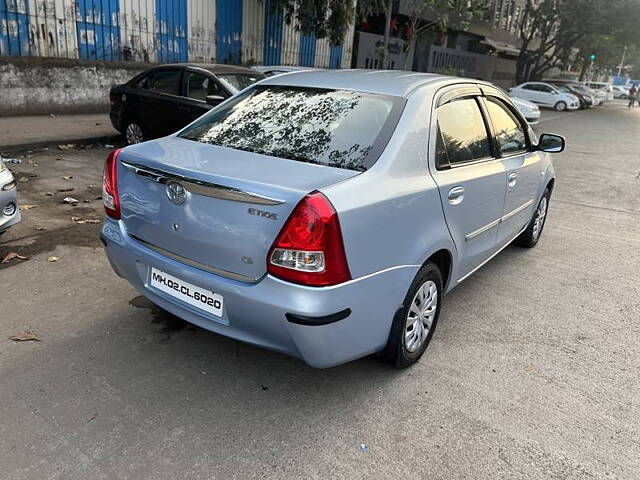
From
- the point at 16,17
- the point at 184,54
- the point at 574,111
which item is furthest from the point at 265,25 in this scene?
the point at 574,111

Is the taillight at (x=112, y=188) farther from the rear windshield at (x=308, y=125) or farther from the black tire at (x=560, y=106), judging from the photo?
the black tire at (x=560, y=106)

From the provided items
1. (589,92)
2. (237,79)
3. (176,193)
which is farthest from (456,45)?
(176,193)

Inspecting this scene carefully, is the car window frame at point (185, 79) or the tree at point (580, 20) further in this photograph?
the tree at point (580, 20)

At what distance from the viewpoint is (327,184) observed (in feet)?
8.27

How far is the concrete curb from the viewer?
811cm

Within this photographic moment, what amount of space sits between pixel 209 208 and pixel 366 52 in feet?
70.7

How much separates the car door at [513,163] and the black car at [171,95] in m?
4.48

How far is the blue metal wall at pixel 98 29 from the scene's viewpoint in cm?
1152

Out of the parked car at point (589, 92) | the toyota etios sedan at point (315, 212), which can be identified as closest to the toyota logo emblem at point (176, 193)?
the toyota etios sedan at point (315, 212)

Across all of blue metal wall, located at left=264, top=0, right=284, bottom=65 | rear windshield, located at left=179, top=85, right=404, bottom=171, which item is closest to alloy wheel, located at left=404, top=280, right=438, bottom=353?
rear windshield, located at left=179, top=85, right=404, bottom=171

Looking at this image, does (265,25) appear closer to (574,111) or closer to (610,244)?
(610,244)

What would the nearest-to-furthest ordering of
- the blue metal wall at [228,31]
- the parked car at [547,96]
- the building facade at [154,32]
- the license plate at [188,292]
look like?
the license plate at [188,292] → the building facade at [154,32] → the blue metal wall at [228,31] → the parked car at [547,96]

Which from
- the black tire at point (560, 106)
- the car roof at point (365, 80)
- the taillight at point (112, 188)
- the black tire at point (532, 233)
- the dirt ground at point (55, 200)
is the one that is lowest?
the black tire at point (560, 106)

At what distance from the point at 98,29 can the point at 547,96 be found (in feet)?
82.2
